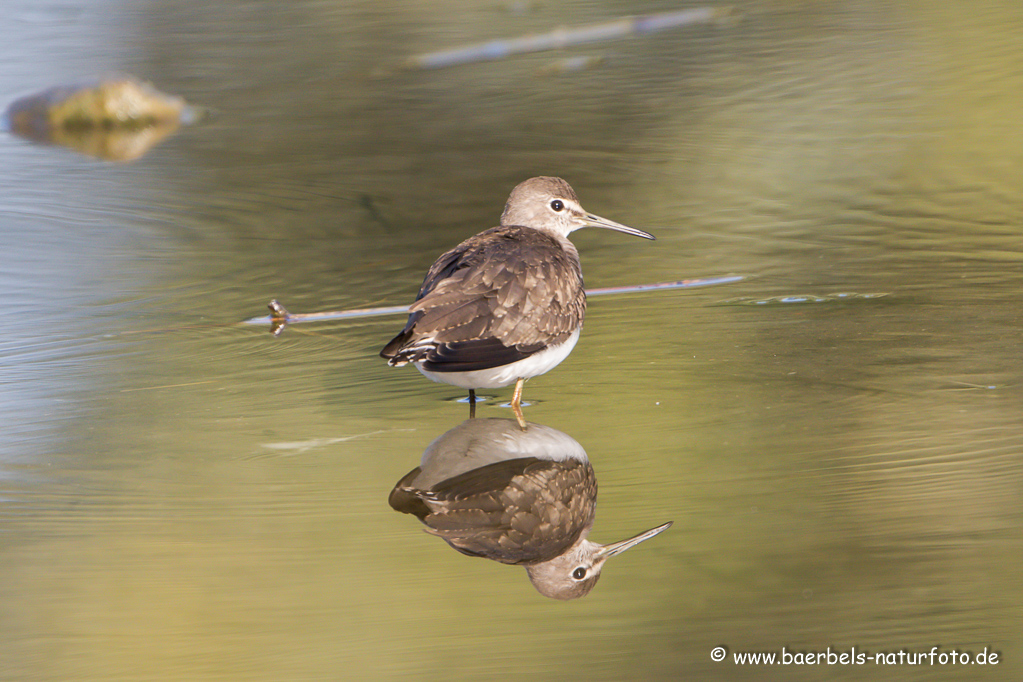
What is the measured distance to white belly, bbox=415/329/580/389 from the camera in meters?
4.90

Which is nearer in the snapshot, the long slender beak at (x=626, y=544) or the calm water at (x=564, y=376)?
the calm water at (x=564, y=376)

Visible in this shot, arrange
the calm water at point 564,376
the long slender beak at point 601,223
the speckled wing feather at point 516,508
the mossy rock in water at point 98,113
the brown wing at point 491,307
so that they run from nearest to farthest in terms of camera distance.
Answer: the calm water at point 564,376, the speckled wing feather at point 516,508, the brown wing at point 491,307, the long slender beak at point 601,223, the mossy rock in water at point 98,113

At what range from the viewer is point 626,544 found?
3938 mm

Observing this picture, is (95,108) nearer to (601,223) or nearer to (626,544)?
(601,223)

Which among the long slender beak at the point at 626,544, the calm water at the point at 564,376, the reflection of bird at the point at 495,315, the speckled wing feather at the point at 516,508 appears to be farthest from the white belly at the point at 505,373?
the long slender beak at the point at 626,544

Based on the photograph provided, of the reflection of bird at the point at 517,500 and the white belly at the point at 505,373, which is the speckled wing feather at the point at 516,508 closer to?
the reflection of bird at the point at 517,500

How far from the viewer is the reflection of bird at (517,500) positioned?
12.8 feet

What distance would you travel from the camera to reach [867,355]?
5.37 metres

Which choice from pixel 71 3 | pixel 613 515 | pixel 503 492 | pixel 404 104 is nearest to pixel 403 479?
pixel 503 492

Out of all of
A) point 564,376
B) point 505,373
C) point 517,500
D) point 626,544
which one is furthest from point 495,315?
point 626,544

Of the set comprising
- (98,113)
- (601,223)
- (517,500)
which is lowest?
(98,113)

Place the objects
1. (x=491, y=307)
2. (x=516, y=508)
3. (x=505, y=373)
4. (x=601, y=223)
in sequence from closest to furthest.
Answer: (x=516, y=508) < (x=505, y=373) < (x=491, y=307) < (x=601, y=223)

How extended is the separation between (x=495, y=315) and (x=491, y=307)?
40mm

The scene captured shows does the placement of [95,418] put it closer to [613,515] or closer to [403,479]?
[403,479]
